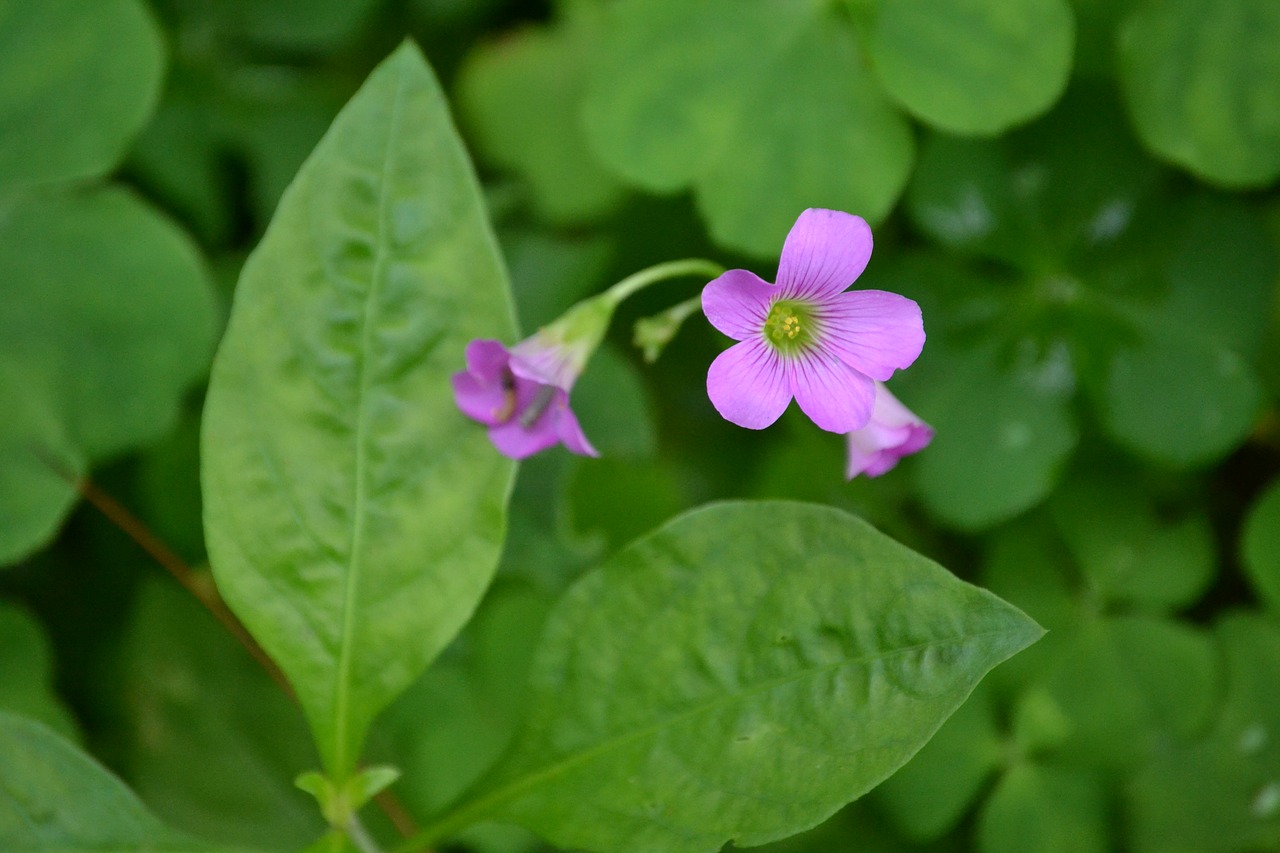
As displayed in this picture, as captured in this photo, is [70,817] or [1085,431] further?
[1085,431]

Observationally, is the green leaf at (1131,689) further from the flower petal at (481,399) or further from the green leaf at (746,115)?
the flower petal at (481,399)

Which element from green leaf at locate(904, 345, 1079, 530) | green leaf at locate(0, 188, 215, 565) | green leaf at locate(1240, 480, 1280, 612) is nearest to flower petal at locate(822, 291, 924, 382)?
green leaf at locate(904, 345, 1079, 530)

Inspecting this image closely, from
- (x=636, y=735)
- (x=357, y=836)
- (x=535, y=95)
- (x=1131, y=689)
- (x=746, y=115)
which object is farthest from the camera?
(x=535, y=95)

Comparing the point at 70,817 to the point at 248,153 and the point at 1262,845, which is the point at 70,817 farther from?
the point at 1262,845

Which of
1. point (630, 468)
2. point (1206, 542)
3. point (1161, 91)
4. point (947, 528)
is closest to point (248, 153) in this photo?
point (630, 468)

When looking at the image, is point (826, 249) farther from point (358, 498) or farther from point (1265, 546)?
point (1265, 546)

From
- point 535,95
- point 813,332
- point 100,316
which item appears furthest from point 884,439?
point 100,316

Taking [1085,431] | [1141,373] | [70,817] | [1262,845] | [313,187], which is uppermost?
[313,187]

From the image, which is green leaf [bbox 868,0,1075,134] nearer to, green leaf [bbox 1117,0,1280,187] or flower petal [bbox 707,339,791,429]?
green leaf [bbox 1117,0,1280,187]
